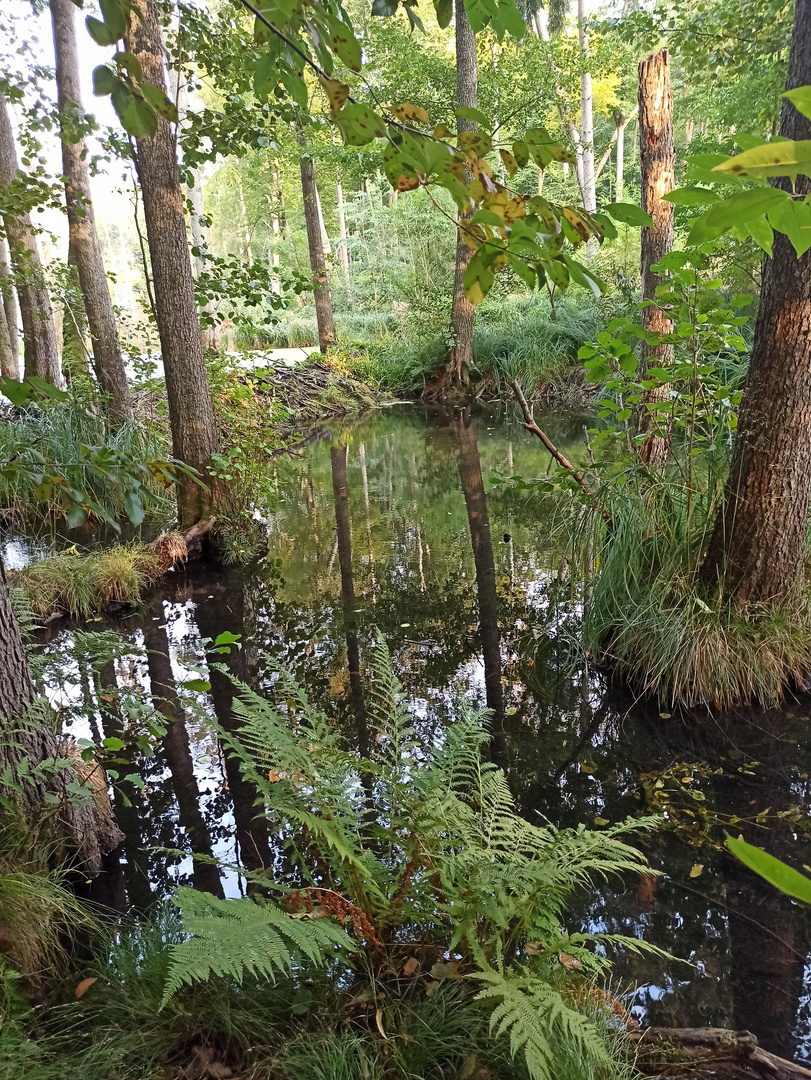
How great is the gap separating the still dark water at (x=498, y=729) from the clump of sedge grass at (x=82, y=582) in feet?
0.76

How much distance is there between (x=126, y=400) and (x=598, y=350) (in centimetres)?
624

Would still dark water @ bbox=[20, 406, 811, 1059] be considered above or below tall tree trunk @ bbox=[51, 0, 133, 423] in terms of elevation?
below

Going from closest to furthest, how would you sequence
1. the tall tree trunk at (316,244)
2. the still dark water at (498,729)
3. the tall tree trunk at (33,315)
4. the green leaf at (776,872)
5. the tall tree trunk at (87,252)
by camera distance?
the green leaf at (776,872) < the still dark water at (498,729) < the tall tree trunk at (87,252) < the tall tree trunk at (33,315) < the tall tree trunk at (316,244)

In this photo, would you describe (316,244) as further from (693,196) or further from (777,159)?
(777,159)

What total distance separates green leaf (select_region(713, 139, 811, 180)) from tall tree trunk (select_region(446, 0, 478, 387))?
11.7 metres

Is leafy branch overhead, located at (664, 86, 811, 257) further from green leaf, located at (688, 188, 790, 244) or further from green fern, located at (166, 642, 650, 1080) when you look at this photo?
green fern, located at (166, 642, 650, 1080)

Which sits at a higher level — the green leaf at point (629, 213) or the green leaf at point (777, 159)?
the green leaf at point (629, 213)

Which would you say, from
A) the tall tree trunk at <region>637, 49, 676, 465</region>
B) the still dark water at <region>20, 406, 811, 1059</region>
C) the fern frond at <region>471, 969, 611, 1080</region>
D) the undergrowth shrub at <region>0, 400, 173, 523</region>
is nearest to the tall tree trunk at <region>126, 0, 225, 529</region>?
the undergrowth shrub at <region>0, 400, 173, 523</region>

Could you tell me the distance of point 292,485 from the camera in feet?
28.3

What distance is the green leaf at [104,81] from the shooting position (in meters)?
1.05

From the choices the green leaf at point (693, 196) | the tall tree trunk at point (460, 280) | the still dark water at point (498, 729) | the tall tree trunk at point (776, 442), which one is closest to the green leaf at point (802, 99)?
the green leaf at point (693, 196)

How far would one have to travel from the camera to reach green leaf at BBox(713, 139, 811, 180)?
1.50 ft

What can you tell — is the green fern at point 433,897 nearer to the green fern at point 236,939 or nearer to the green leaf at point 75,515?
the green fern at point 236,939

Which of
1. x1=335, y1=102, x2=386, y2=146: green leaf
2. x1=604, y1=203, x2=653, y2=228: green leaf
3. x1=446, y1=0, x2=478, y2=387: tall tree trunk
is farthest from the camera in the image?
x1=446, y1=0, x2=478, y2=387: tall tree trunk
